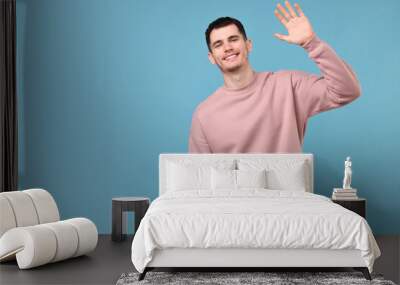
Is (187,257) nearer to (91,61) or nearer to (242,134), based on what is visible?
(242,134)

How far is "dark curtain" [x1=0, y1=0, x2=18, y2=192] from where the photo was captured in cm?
659

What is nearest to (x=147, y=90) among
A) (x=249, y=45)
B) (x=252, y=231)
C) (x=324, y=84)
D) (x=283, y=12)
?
(x=249, y=45)

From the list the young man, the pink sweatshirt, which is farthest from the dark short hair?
the pink sweatshirt

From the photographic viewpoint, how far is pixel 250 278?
4637mm

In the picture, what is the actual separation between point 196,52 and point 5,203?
264cm

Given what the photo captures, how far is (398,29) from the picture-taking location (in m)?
6.80

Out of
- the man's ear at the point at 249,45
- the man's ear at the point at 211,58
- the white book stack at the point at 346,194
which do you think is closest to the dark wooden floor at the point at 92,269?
the white book stack at the point at 346,194

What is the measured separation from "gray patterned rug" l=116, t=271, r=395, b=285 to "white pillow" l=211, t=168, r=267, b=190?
4.57 ft

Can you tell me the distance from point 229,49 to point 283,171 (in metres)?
1.46

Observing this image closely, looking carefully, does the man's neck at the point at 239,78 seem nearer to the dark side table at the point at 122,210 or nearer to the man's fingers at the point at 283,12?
the man's fingers at the point at 283,12

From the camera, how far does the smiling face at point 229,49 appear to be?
687 centimetres

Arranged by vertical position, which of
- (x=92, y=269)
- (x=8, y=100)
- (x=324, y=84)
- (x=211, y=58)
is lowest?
(x=92, y=269)

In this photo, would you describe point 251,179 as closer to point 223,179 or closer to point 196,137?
point 223,179

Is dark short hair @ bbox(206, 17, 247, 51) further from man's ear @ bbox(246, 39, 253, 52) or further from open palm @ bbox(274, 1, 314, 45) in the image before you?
open palm @ bbox(274, 1, 314, 45)
